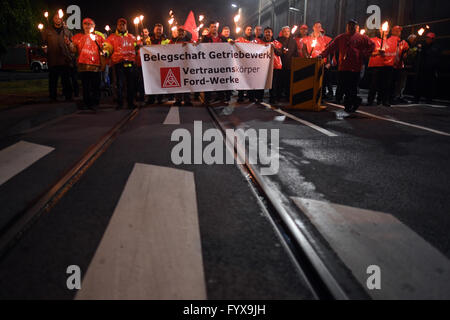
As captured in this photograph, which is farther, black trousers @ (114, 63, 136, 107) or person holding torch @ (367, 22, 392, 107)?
person holding torch @ (367, 22, 392, 107)

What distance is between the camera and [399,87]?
1173 cm

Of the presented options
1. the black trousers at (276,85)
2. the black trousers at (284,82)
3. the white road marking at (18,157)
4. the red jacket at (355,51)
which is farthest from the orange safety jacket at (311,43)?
the white road marking at (18,157)

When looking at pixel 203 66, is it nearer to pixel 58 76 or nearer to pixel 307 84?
pixel 307 84

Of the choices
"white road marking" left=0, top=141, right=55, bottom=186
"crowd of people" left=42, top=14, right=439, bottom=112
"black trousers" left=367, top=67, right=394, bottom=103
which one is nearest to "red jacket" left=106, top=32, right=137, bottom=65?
"crowd of people" left=42, top=14, right=439, bottom=112

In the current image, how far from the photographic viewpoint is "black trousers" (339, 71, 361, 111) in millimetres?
8344

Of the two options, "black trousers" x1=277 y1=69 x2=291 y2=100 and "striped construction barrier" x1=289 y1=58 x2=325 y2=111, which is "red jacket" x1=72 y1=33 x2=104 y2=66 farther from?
"black trousers" x1=277 y1=69 x2=291 y2=100

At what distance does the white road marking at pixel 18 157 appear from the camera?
388 centimetres

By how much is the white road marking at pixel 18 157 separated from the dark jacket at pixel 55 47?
16.4 feet

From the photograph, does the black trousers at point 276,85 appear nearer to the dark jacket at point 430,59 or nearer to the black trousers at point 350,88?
the black trousers at point 350,88

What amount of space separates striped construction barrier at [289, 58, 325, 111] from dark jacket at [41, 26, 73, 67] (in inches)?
241

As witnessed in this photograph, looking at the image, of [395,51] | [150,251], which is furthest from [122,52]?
[150,251]

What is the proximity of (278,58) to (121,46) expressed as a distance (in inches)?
179

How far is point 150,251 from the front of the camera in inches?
86.2

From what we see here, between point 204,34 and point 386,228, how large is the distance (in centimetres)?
931
